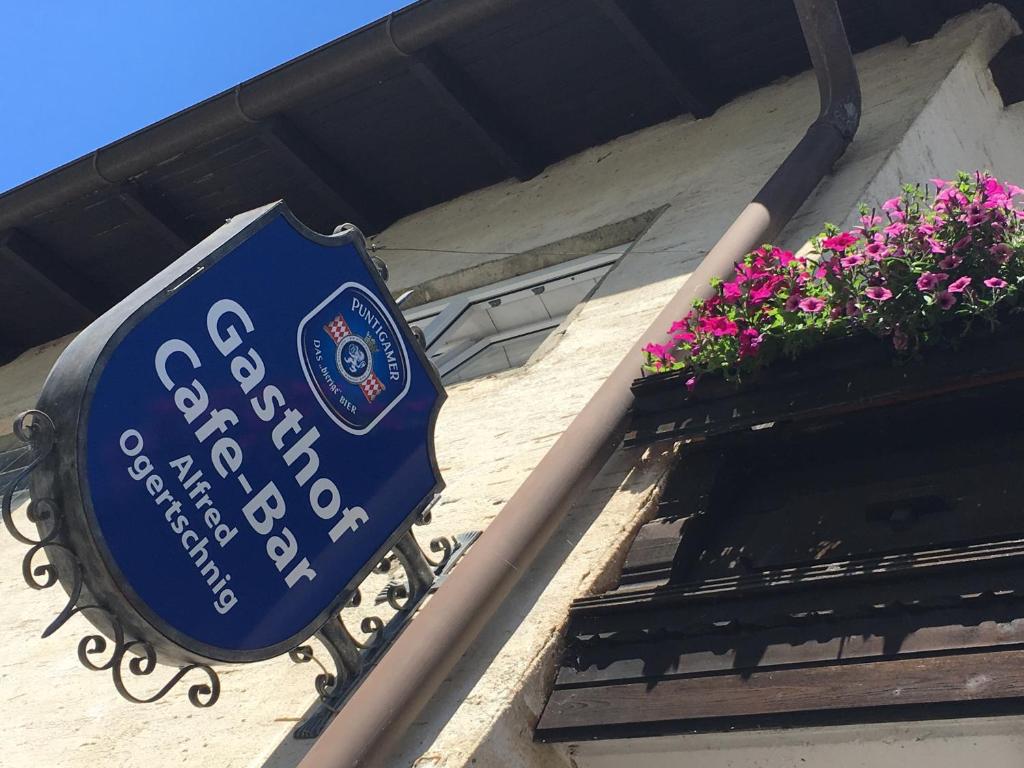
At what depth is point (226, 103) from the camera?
7.20m

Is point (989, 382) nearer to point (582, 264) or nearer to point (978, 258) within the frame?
point (978, 258)

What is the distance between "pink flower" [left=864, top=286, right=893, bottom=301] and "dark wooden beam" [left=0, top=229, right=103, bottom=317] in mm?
6896

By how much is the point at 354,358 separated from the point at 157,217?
5.15 metres

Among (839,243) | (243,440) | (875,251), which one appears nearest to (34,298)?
(243,440)

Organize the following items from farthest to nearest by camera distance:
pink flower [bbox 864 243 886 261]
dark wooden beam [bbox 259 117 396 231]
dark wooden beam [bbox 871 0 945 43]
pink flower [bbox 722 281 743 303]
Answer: dark wooden beam [bbox 259 117 396 231] < dark wooden beam [bbox 871 0 945 43] < pink flower [bbox 722 281 743 303] < pink flower [bbox 864 243 886 261]

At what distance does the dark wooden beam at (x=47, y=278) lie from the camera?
8633 mm

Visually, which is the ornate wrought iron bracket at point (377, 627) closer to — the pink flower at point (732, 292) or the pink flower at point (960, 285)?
the pink flower at point (732, 292)

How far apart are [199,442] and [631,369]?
1644 mm

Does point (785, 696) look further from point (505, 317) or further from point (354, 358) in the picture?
point (505, 317)

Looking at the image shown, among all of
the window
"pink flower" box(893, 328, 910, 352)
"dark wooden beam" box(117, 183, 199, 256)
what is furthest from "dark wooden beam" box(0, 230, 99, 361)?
"pink flower" box(893, 328, 910, 352)

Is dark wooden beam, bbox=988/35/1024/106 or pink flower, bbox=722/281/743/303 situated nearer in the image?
pink flower, bbox=722/281/743/303

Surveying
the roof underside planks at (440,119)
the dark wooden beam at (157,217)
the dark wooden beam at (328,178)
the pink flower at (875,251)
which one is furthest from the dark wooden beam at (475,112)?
the pink flower at (875,251)

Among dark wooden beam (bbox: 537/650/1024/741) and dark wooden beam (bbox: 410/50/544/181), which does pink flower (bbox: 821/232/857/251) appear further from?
dark wooden beam (bbox: 410/50/544/181)

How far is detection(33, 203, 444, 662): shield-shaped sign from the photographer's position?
274 centimetres
